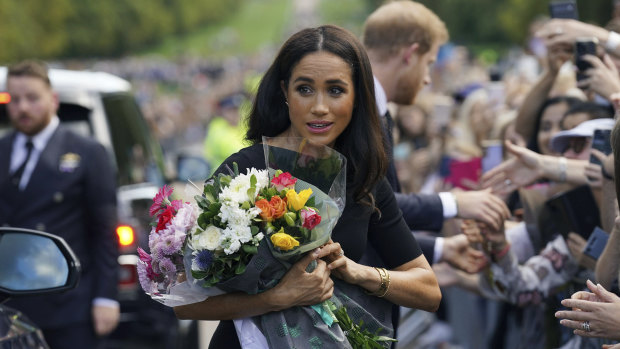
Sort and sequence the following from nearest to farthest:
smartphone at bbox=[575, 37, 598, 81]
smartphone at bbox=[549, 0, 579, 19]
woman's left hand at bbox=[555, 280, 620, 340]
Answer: woman's left hand at bbox=[555, 280, 620, 340]
smartphone at bbox=[575, 37, 598, 81]
smartphone at bbox=[549, 0, 579, 19]

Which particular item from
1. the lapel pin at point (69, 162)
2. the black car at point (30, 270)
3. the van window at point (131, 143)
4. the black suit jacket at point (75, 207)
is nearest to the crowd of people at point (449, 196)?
A: the black suit jacket at point (75, 207)

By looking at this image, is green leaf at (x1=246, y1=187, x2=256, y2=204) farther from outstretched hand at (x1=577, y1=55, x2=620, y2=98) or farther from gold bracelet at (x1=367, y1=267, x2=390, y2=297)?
outstretched hand at (x1=577, y1=55, x2=620, y2=98)

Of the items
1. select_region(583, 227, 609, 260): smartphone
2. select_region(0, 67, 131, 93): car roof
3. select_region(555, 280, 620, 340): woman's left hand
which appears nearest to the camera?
select_region(555, 280, 620, 340): woman's left hand

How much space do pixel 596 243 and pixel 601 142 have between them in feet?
1.47

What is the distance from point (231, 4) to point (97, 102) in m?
147

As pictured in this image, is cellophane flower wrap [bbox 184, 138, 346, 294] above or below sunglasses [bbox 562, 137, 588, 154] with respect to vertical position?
above

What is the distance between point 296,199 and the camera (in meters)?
2.98

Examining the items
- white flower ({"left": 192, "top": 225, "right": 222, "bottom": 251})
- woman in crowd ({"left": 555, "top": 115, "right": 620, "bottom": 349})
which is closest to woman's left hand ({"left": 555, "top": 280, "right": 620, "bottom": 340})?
woman in crowd ({"left": 555, "top": 115, "right": 620, "bottom": 349})

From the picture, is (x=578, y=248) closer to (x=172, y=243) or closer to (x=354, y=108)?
(x=354, y=108)

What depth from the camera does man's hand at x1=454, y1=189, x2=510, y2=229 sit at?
15.3ft

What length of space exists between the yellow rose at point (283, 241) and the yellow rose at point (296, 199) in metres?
0.09

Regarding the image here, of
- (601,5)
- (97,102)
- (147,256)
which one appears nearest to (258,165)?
(147,256)

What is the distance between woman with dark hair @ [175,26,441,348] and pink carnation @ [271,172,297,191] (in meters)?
0.28

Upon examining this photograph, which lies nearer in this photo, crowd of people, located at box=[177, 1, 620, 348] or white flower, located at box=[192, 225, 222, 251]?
white flower, located at box=[192, 225, 222, 251]
